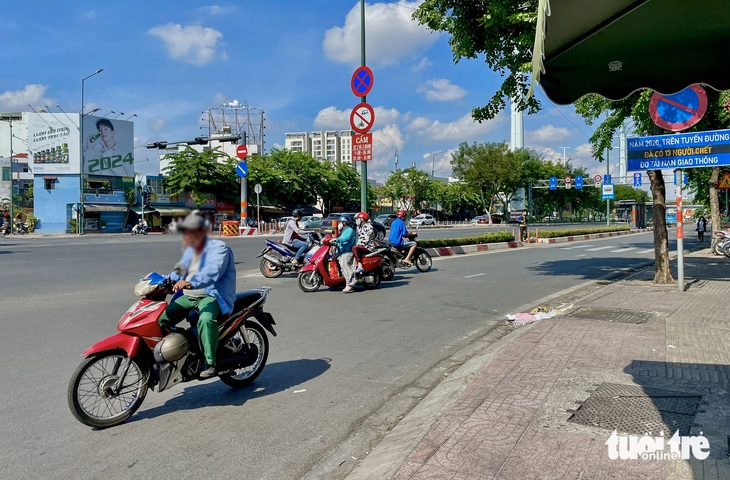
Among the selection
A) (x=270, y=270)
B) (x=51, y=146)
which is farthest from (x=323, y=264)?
(x=51, y=146)

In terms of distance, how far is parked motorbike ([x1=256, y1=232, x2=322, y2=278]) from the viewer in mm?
13430

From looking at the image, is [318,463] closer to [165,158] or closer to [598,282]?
[165,158]

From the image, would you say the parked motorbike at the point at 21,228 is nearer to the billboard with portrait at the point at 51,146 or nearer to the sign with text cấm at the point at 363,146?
the billboard with portrait at the point at 51,146

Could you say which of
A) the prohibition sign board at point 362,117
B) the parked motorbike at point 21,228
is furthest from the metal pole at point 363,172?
the parked motorbike at point 21,228

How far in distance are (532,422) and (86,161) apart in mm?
54509

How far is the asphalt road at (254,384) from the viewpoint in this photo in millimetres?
3689

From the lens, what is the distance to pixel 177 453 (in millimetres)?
3760

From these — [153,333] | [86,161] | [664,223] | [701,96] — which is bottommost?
[153,333]

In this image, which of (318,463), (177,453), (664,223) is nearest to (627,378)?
(318,463)

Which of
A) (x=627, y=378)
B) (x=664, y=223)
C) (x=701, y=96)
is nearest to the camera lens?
(x=627, y=378)

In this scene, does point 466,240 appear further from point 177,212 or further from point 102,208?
point 102,208

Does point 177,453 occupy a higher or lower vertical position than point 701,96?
lower

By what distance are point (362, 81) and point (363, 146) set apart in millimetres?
1770

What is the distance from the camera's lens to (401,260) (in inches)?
564
